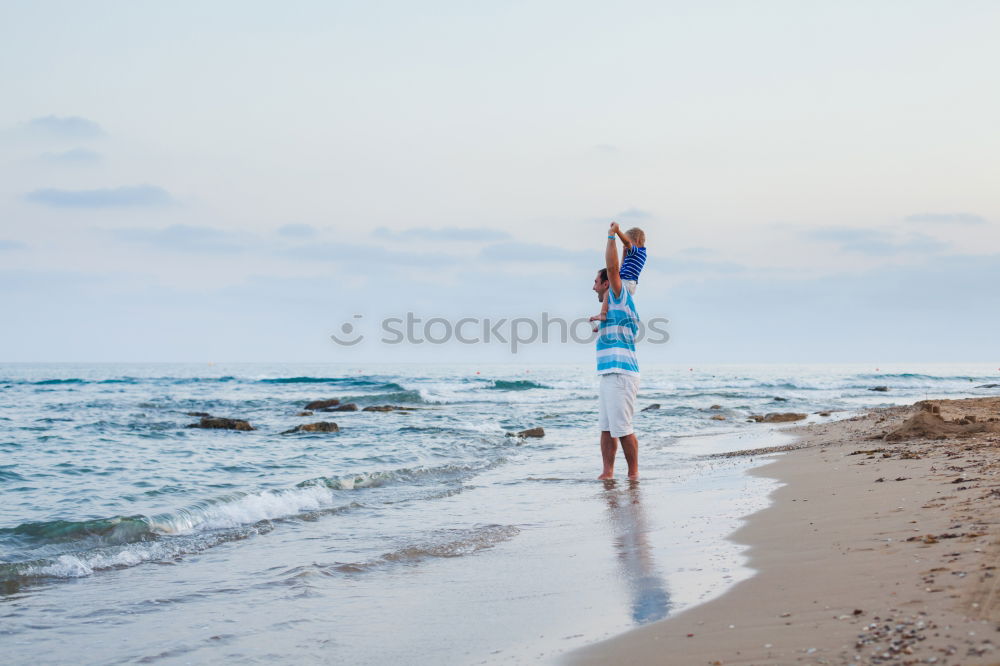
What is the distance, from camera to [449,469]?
32.2 feet

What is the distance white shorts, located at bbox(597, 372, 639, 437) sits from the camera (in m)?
7.80

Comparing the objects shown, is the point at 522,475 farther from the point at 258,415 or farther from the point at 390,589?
the point at 258,415

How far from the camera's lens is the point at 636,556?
4.36 metres

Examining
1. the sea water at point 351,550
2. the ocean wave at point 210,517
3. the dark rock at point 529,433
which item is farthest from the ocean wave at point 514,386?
the ocean wave at point 210,517

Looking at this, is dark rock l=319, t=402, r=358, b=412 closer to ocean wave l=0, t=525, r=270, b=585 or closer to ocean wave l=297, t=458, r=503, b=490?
ocean wave l=297, t=458, r=503, b=490

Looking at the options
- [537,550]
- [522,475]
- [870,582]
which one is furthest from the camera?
[522,475]

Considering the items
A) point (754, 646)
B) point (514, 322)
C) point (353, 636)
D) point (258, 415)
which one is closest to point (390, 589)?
point (353, 636)

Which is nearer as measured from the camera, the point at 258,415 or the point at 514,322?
the point at 514,322

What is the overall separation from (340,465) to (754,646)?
826 centimetres

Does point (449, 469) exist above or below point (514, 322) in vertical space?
below

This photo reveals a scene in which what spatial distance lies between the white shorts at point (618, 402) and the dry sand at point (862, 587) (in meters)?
2.40

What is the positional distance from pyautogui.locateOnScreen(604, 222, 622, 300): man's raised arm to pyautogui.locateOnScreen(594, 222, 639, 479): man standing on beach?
1 cm

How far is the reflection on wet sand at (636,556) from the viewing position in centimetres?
328

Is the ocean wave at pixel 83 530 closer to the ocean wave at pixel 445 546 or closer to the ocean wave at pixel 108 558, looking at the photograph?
the ocean wave at pixel 108 558
